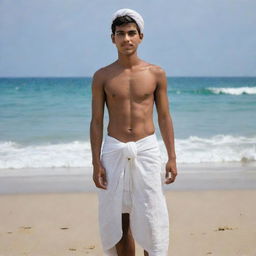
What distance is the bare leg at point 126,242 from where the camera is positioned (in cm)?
370

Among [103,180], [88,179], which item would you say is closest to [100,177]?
[103,180]

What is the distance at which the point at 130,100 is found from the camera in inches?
142

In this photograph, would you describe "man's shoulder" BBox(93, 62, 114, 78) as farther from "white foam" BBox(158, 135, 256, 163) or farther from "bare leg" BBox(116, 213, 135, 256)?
"white foam" BBox(158, 135, 256, 163)

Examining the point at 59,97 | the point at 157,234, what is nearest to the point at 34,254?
the point at 157,234

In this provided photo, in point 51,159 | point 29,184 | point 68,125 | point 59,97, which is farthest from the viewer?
point 59,97

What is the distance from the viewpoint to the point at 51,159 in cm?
1138

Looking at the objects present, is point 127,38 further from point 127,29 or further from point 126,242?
point 126,242

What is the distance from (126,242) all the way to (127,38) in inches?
50.3

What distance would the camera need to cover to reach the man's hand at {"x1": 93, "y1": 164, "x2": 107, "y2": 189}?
3578mm

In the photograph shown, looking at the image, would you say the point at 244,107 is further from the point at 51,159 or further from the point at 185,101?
the point at 51,159

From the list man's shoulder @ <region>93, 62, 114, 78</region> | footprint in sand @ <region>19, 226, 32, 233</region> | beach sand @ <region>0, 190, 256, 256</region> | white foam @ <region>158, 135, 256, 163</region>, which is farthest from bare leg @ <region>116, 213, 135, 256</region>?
white foam @ <region>158, 135, 256, 163</region>

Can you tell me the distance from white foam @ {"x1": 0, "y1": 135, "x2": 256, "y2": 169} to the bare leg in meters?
6.85

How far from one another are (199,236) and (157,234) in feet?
6.84

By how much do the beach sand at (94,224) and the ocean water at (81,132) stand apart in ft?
11.4
